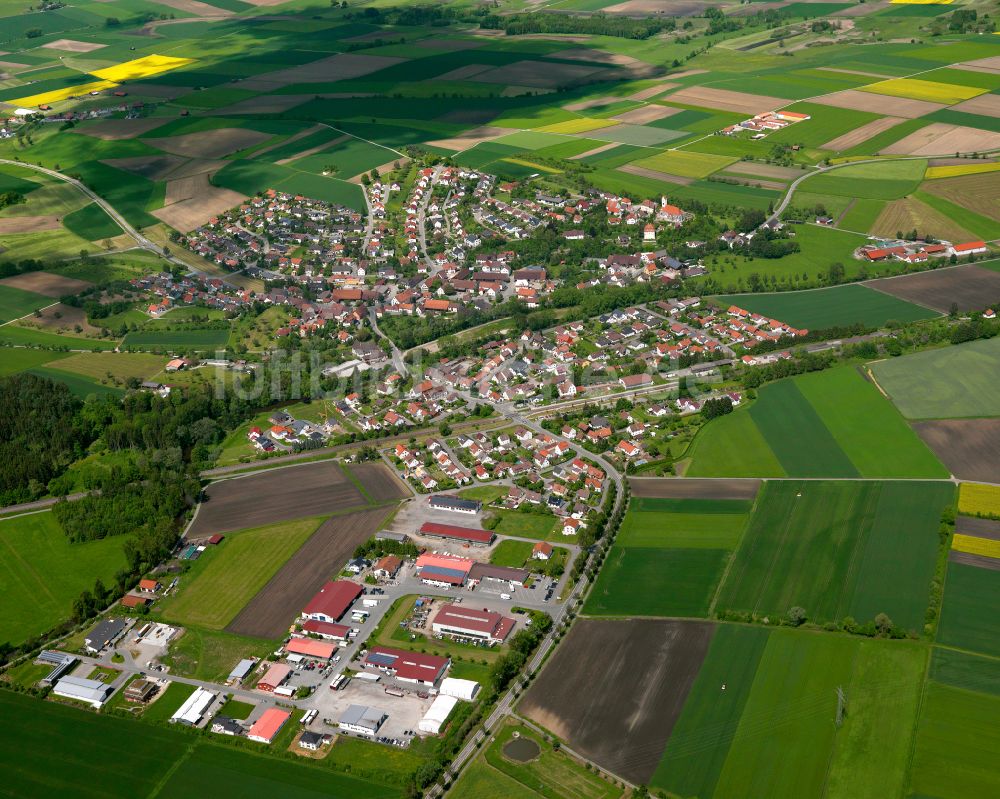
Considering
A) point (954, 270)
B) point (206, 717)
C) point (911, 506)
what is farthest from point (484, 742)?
point (954, 270)

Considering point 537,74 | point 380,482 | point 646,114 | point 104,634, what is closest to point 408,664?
point 104,634

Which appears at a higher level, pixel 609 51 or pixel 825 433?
pixel 609 51

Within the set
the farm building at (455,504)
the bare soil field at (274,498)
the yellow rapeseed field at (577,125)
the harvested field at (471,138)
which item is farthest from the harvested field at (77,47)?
the farm building at (455,504)

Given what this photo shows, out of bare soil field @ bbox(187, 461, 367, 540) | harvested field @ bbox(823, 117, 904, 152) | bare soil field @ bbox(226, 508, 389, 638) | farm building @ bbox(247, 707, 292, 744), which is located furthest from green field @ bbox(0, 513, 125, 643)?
harvested field @ bbox(823, 117, 904, 152)

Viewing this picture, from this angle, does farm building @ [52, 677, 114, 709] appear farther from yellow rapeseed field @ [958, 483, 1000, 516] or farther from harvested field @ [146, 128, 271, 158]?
harvested field @ [146, 128, 271, 158]

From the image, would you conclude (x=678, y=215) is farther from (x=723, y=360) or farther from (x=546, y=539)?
(x=546, y=539)

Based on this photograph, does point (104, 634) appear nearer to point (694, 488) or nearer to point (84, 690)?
point (84, 690)
